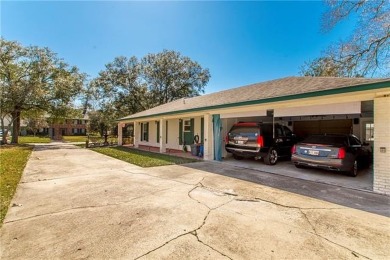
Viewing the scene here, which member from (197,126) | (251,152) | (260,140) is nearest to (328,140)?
(260,140)

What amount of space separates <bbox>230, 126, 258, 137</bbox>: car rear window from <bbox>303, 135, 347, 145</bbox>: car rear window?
6.52 feet

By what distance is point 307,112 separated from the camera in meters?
7.09

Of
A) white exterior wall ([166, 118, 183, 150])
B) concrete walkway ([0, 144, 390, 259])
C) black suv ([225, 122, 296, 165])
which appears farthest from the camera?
white exterior wall ([166, 118, 183, 150])

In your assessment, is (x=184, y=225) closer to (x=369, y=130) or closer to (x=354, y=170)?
(x=354, y=170)

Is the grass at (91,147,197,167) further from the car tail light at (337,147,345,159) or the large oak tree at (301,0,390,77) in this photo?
the large oak tree at (301,0,390,77)

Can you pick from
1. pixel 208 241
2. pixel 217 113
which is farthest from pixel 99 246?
pixel 217 113

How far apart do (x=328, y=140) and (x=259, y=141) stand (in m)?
2.41

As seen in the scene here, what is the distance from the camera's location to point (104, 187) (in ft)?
19.0

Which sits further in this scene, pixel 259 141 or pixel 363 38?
pixel 363 38

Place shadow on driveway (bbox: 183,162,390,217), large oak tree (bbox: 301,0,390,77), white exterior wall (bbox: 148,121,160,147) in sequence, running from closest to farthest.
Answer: shadow on driveway (bbox: 183,162,390,217), large oak tree (bbox: 301,0,390,77), white exterior wall (bbox: 148,121,160,147)

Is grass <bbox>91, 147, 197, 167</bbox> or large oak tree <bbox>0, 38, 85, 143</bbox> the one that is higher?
large oak tree <bbox>0, 38, 85, 143</bbox>

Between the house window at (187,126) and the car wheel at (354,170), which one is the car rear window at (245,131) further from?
the house window at (187,126)

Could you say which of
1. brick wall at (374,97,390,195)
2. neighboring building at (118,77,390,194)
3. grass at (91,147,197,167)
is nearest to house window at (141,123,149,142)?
neighboring building at (118,77,390,194)

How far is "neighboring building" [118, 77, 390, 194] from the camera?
17.5ft
